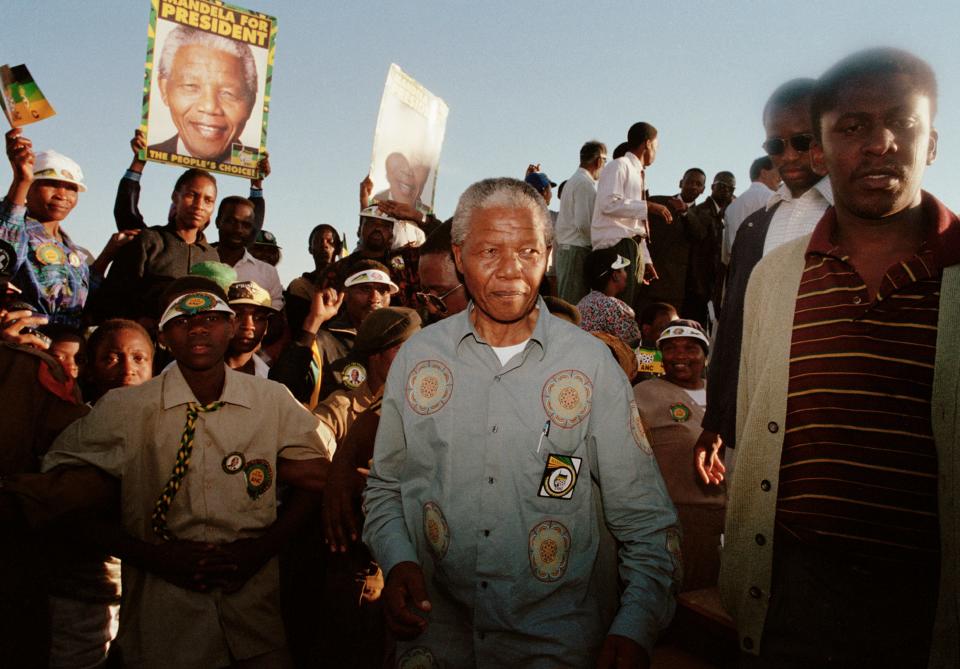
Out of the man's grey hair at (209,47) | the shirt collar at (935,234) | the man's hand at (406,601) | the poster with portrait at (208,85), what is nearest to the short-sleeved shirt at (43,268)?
the poster with portrait at (208,85)

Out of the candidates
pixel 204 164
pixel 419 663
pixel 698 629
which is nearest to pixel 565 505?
pixel 419 663

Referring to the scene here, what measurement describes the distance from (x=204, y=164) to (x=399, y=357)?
437cm

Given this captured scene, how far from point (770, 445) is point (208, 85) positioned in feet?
17.8

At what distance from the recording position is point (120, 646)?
280 cm

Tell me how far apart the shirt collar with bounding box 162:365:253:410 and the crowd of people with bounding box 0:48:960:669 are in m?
0.01

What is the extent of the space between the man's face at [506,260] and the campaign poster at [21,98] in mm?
4318

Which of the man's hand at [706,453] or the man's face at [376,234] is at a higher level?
the man's face at [376,234]

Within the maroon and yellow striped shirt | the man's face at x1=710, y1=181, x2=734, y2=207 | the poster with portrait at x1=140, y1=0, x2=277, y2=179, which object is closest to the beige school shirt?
the maroon and yellow striped shirt

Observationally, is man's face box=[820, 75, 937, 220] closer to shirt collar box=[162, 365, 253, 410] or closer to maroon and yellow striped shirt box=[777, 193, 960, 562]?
maroon and yellow striped shirt box=[777, 193, 960, 562]

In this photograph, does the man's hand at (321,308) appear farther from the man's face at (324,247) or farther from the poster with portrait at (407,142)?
the man's face at (324,247)

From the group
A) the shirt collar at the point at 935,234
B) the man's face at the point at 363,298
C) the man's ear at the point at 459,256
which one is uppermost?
the shirt collar at the point at 935,234

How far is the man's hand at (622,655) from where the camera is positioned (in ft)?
5.64

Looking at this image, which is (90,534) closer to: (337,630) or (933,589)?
(337,630)

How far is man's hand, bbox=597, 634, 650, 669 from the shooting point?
5.64 feet
